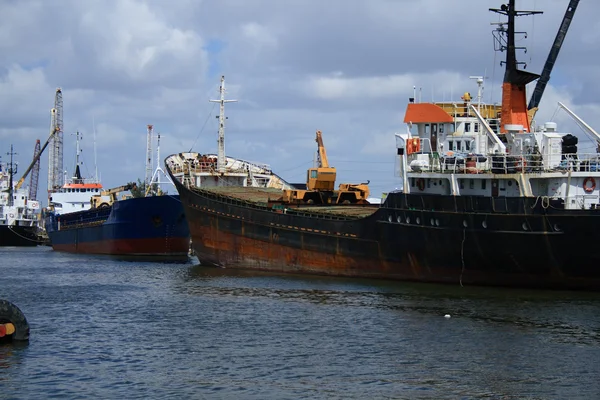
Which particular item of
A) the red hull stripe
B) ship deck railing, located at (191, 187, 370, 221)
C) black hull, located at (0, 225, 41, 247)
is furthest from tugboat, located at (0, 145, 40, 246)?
ship deck railing, located at (191, 187, 370, 221)

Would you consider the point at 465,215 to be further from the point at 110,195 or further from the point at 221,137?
the point at 110,195

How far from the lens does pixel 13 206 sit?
10294cm

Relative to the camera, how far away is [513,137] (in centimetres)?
4016

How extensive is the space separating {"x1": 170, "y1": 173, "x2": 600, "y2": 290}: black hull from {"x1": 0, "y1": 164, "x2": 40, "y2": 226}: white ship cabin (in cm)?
5973

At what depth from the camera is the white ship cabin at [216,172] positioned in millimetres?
59844

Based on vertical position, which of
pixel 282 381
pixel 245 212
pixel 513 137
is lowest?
pixel 282 381

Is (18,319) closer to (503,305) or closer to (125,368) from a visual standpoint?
(125,368)

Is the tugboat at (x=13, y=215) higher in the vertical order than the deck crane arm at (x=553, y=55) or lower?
lower

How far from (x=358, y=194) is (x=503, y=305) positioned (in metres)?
19.7

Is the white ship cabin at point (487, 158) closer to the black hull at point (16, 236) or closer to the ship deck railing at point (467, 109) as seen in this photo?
the ship deck railing at point (467, 109)

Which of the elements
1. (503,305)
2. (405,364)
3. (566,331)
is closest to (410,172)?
(503,305)

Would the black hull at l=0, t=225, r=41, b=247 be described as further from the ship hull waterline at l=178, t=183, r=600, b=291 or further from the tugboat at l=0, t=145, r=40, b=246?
the ship hull waterline at l=178, t=183, r=600, b=291

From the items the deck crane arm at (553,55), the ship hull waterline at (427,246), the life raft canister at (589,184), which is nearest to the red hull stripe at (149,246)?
the ship hull waterline at (427,246)

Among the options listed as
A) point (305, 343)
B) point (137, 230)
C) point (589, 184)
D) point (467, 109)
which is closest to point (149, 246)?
point (137, 230)
